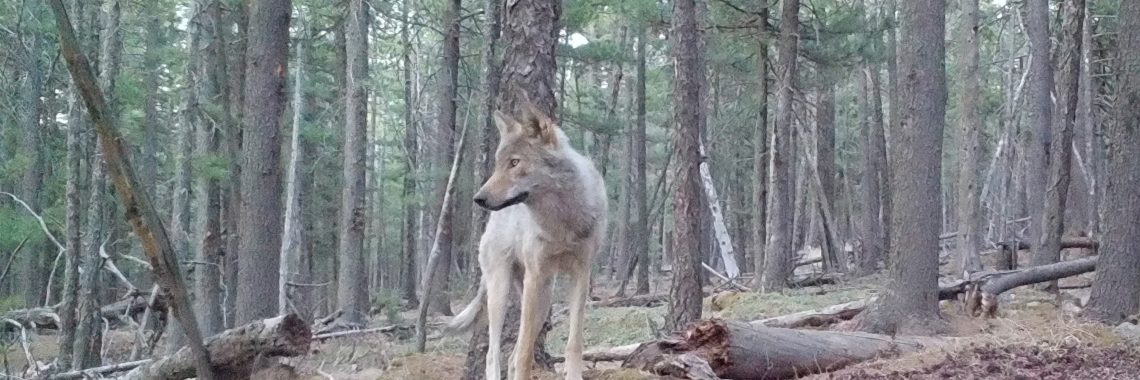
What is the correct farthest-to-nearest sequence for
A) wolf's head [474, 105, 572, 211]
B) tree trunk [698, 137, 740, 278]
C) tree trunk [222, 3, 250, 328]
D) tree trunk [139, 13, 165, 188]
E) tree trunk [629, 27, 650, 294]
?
tree trunk [629, 27, 650, 294] → tree trunk [698, 137, 740, 278] → tree trunk [139, 13, 165, 188] → tree trunk [222, 3, 250, 328] → wolf's head [474, 105, 572, 211]

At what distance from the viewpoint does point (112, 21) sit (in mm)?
11609

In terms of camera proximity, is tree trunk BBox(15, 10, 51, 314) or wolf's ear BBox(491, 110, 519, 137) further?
tree trunk BBox(15, 10, 51, 314)

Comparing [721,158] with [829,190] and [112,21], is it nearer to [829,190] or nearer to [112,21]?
[829,190]

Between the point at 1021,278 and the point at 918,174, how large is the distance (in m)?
4.29

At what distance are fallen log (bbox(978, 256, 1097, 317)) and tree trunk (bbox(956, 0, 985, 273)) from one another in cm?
203

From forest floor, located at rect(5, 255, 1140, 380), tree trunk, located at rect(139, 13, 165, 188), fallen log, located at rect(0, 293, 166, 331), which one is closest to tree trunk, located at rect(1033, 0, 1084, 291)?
forest floor, located at rect(5, 255, 1140, 380)

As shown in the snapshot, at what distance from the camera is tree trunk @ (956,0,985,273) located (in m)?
16.6

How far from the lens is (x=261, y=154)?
9.68 metres

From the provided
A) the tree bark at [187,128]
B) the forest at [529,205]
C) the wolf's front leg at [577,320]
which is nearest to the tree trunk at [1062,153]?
the forest at [529,205]

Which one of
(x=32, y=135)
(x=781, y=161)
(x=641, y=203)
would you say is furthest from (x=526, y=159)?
(x=641, y=203)

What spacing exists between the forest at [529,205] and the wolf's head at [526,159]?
0.66 m

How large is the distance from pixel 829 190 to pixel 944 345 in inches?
778

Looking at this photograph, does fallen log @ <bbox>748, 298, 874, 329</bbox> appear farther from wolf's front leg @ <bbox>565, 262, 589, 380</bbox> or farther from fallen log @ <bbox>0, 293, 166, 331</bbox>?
fallen log @ <bbox>0, 293, 166, 331</bbox>

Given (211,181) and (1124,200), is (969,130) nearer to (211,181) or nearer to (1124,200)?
(1124,200)
